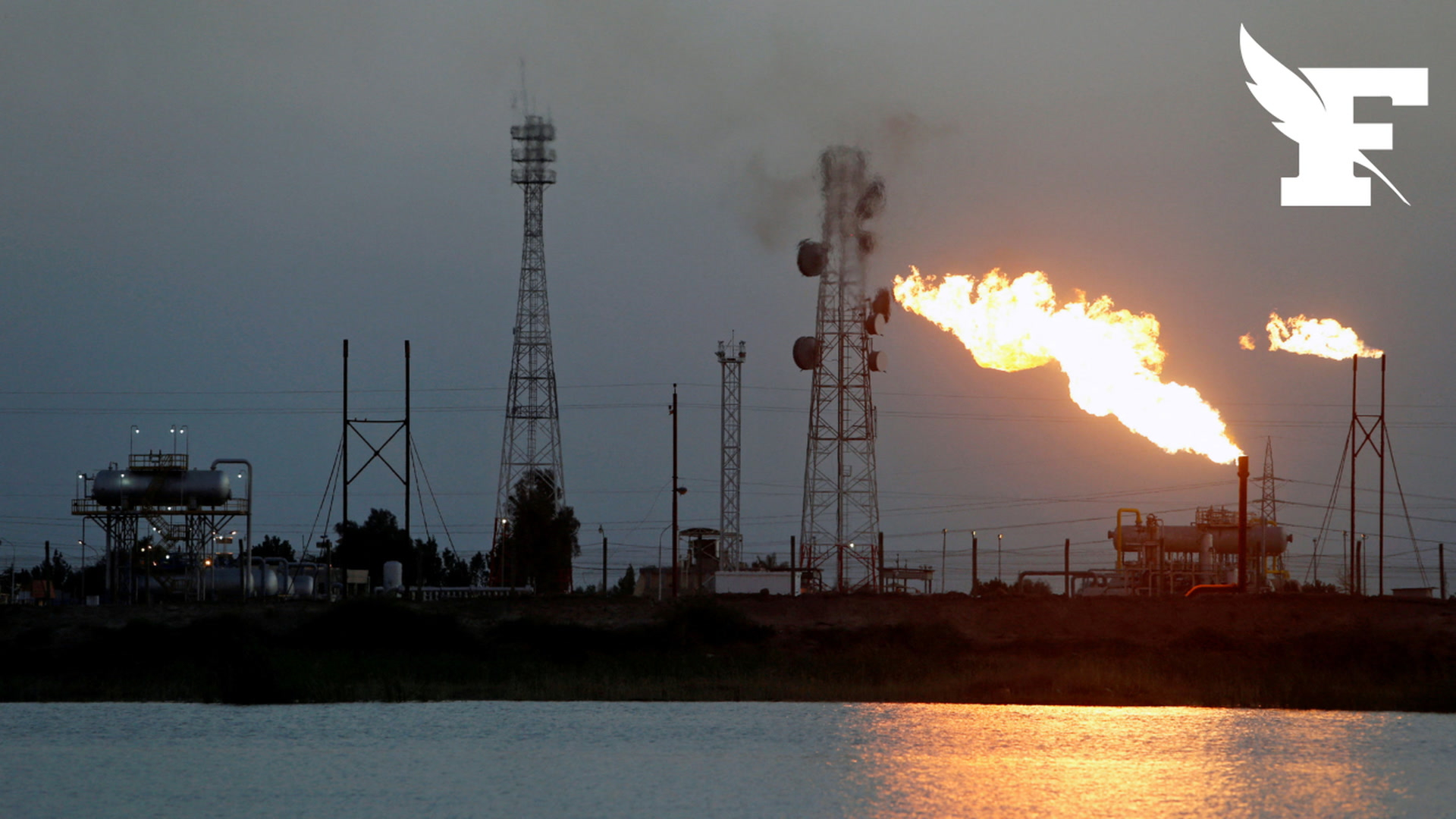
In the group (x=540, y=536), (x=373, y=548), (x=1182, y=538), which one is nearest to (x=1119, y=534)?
(x=1182, y=538)

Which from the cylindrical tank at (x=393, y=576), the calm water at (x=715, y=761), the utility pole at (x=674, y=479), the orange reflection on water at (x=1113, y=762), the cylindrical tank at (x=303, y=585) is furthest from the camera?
the cylindrical tank at (x=303, y=585)

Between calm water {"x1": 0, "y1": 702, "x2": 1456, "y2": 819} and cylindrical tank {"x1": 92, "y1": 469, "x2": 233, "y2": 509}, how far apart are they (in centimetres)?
4221

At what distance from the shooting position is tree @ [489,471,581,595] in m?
79.3

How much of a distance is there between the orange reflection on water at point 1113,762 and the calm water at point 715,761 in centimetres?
7

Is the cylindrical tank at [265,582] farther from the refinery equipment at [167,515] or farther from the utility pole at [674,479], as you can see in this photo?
the utility pole at [674,479]

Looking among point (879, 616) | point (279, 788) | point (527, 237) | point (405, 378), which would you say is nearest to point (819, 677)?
point (879, 616)

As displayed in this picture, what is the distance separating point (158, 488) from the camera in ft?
245

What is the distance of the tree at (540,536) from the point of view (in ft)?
260

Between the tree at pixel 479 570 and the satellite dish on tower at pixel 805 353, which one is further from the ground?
the satellite dish on tower at pixel 805 353

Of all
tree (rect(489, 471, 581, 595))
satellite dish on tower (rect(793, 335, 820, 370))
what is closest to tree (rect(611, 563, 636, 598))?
tree (rect(489, 471, 581, 595))

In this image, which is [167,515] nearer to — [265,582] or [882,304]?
[265,582]

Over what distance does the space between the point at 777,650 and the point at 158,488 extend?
40575 millimetres

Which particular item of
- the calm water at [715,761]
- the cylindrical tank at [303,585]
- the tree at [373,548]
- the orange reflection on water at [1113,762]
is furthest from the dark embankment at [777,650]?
the tree at [373,548]

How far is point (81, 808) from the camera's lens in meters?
20.1
